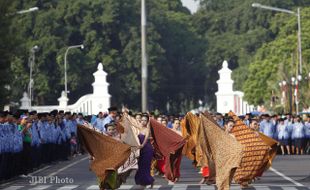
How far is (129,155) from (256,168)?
3060 mm

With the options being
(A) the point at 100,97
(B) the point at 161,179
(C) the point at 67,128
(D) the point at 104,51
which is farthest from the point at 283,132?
(D) the point at 104,51

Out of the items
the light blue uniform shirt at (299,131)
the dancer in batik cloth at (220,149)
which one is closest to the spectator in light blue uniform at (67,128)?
the light blue uniform shirt at (299,131)

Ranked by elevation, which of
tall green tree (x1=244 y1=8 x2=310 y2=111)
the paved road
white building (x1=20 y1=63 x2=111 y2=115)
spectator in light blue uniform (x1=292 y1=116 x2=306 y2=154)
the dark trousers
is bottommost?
the paved road

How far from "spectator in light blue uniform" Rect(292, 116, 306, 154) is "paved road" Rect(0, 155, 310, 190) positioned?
434 inches

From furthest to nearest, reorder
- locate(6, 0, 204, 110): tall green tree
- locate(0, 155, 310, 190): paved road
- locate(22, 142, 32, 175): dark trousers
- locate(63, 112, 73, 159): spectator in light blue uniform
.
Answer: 1. locate(6, 0, 204, 110): tall green tree
2. locate(63, 112, 73, 159): spectator in light blue uniform
3. locate(22, 142, 32, 175): dark trousers
4. locate(0, 155, 310, 190): paved road

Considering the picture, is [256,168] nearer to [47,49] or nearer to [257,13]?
[47,49]

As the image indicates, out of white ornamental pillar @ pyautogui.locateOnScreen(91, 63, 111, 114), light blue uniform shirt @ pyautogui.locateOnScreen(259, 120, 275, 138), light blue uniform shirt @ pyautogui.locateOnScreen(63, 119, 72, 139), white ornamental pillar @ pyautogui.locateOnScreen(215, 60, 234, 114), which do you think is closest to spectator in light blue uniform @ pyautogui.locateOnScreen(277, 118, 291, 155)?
light blue uniform shirt @ pyautogui.locateOnScreen(259, 120, 275, 138)

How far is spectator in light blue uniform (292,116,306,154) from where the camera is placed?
53250 millimetres

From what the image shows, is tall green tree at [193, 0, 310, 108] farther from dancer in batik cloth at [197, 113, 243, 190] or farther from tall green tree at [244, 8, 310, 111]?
dancer in batik cloth at [197, 113, 243, 190]

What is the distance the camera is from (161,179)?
110ft

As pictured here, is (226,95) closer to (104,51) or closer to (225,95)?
(225,95)

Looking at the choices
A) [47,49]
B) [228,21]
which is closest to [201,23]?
[228,21]

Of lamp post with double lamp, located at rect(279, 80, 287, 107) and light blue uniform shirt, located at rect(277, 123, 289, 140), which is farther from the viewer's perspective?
lamp post with double lamp, located at rect(279, 80, 287, 107)

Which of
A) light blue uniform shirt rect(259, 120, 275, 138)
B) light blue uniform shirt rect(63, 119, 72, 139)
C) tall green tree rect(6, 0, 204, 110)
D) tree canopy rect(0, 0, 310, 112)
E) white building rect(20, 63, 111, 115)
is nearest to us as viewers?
light blue uniform shirt rect(63, 119, 72, 139)
